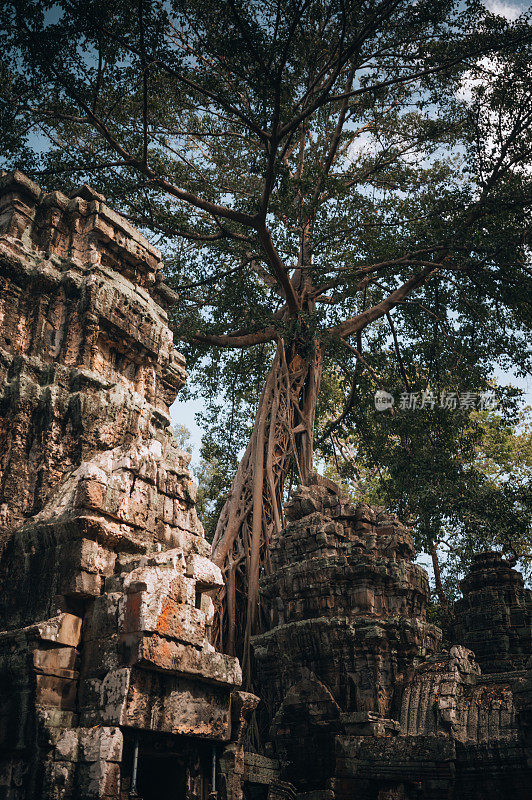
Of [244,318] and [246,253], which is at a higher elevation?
[246,253]

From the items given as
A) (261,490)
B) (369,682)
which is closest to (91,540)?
(369,682)

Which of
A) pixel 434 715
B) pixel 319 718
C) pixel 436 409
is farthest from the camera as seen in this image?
pixel 436 409

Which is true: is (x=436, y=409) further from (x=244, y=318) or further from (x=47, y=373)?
(x=47, y=373)

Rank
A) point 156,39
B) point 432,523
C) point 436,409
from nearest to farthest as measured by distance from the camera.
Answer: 1. point 156,39
2. point 432,523
3. point 436,409

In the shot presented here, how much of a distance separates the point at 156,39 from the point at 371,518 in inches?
271

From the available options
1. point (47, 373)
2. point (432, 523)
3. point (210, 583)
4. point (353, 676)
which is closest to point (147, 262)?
point (47, 373)

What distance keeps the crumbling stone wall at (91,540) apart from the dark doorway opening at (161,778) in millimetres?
13

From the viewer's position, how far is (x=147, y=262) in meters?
5.61

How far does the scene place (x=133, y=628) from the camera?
11.6 feet
